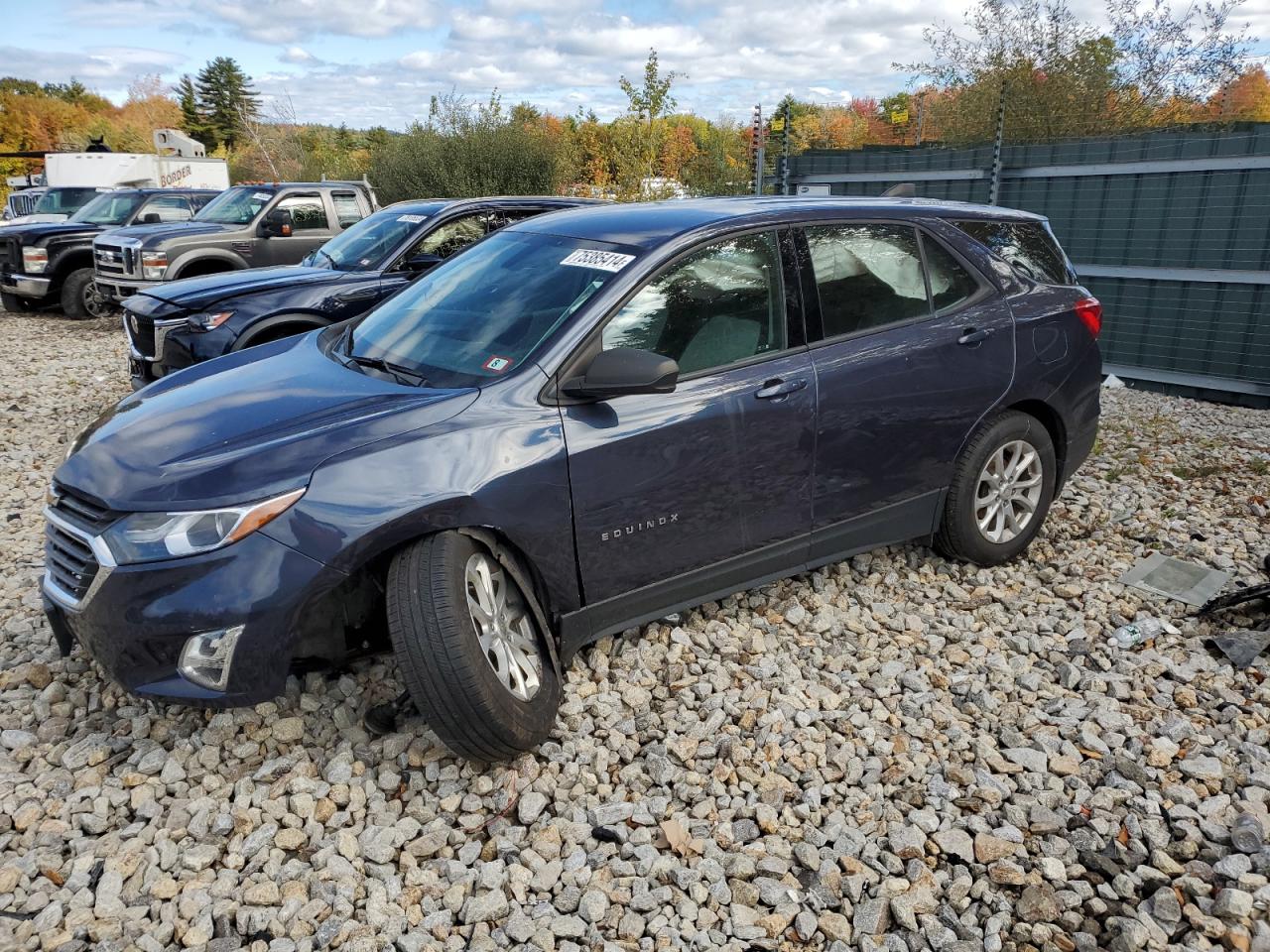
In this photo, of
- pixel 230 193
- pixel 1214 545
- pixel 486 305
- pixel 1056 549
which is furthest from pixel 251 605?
pixel 230 193

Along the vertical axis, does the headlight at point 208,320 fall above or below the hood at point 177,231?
below

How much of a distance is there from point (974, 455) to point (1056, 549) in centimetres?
96

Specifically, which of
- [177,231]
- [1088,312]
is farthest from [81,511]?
[177,231]

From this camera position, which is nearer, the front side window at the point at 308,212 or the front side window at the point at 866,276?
the front side window at the point at 866,276

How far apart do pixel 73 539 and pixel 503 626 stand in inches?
56.0

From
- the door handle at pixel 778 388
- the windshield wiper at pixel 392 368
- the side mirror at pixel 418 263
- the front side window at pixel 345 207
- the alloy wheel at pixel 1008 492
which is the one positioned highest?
the front side window at pixel 345 207

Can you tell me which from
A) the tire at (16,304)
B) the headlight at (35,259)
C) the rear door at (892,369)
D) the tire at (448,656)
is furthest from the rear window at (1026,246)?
the tire at (16,304)

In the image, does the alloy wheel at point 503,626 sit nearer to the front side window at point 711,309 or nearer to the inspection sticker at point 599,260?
the front side window at point 711,309

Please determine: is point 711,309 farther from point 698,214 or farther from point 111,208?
point 111,208

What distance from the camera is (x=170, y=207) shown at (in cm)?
1506

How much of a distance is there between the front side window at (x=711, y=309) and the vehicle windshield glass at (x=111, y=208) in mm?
14132

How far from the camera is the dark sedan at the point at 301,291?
6.35 m

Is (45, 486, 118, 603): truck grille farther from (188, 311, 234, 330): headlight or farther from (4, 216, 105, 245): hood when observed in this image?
(4, 216, 105, 245): hood

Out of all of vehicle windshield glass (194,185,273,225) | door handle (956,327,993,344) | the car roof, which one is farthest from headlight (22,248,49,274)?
door handle (956,327,993,344)
